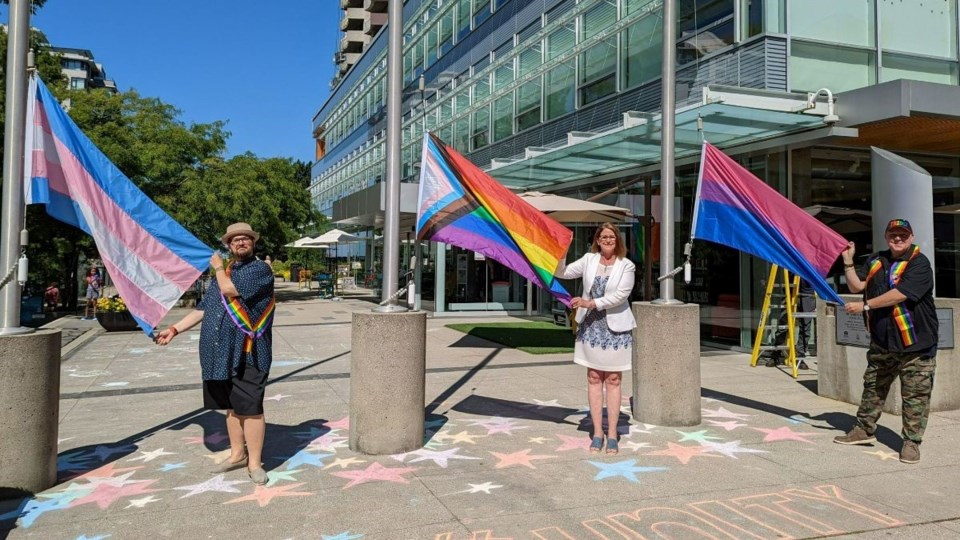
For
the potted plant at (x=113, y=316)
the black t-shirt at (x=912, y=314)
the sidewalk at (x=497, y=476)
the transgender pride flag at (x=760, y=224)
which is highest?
the transgender pride flag at (x=760, y=224)

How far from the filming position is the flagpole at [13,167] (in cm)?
460

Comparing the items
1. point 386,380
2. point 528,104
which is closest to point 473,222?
point 386,380

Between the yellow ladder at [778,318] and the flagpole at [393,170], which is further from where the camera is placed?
the yellow ladder at [778,318]

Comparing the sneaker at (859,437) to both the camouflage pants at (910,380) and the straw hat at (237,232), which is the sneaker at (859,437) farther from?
the straw hat at (237,232)

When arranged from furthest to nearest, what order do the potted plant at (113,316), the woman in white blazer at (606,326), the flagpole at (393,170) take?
the potted plant at (113,316), the flagpole at (393,170), the woman in white blazer at (606,326)

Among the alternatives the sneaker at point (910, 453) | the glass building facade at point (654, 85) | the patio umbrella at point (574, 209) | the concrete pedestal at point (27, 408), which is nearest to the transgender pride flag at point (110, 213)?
the concrete pedestal at point (27, 408)

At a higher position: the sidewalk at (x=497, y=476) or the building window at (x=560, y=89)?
the building window at (x=560, y=89)

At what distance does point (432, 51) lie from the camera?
29.6m

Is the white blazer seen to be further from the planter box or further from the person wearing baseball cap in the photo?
the planter box

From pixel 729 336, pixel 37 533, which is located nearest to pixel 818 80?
pixel 729 336

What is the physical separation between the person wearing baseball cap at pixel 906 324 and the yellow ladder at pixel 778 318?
4.21 m

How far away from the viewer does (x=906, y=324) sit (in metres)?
5.36

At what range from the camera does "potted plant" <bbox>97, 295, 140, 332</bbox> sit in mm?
15625

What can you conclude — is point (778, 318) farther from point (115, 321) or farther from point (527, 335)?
point (115, 321)
